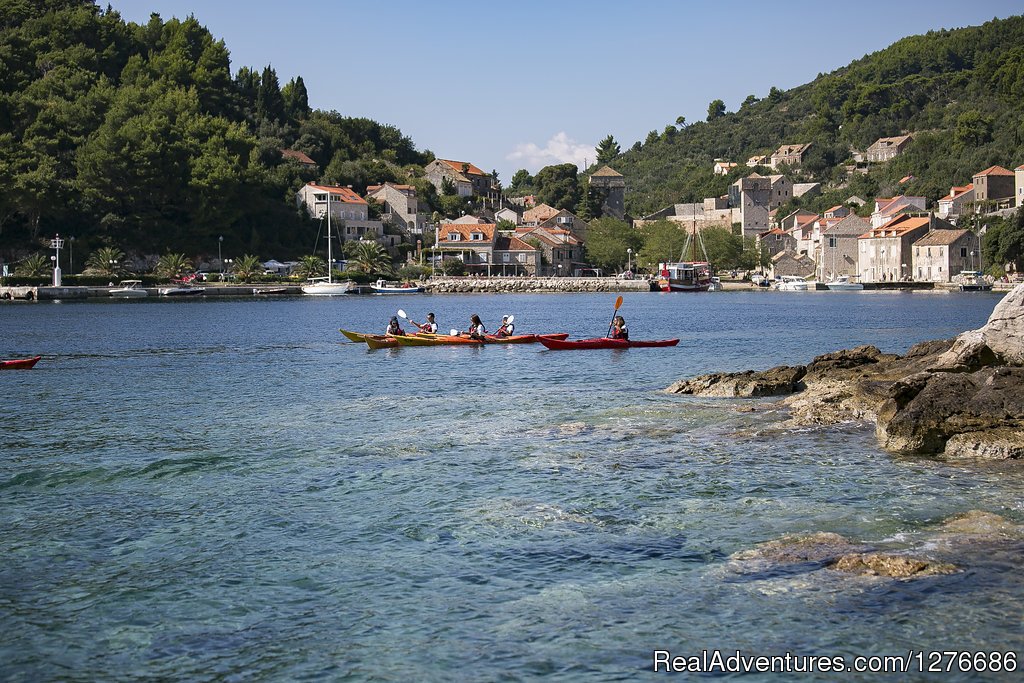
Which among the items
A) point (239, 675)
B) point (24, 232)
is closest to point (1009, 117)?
point (24, 232)

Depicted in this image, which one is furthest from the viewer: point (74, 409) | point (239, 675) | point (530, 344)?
point (530, 344)

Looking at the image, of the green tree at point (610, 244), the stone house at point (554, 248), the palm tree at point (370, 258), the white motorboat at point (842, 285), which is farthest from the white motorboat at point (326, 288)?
the white motorboat at point (842, 285)

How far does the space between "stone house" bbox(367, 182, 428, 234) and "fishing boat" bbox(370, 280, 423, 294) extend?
21.2 metres

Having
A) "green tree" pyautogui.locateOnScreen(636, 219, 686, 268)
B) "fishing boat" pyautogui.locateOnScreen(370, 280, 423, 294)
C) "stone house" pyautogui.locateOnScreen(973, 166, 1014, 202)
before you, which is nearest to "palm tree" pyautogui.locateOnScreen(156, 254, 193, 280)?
"fishing boat" pyautogui.locateOnScreen(370, 280, 423, 294)

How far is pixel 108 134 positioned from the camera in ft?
332

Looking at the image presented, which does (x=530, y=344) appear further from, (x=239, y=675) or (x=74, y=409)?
(x=239, y=675)

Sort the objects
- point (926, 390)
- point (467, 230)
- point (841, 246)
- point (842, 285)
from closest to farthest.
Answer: point (926, 390), point (842, 285), point (841, 246), point (467, 230)

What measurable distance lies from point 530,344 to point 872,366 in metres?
19.9

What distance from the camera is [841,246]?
131250 mm

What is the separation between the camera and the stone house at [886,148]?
Answer: 192 meters

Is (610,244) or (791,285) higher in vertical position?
(610,244)

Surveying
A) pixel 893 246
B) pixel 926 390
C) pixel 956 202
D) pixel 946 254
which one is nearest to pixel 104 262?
pixel 893 246

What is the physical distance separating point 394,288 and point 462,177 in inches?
1829

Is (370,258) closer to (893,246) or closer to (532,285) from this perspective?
(532,285)
